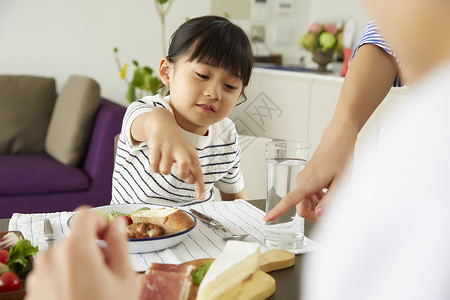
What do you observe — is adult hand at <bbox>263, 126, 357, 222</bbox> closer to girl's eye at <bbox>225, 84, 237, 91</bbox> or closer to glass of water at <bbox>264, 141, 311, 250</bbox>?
glass of water at <bbox>264, 141, 311, 250</bbox>

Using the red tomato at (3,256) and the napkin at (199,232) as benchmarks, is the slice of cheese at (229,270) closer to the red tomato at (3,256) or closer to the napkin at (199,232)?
the napkin at (199,232)

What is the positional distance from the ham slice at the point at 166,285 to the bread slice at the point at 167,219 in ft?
0.82

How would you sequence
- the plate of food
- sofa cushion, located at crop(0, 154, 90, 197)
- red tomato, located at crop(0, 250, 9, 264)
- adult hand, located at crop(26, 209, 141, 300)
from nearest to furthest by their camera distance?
adult hand, located at crop(26, 209, 141, 300) < red tomato, located at crop(0, 250, 9, 264) < the plate of food < sofa cushion, located at crop(0, 154, 90, 197)

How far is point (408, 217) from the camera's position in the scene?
382mm

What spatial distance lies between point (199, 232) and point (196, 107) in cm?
49

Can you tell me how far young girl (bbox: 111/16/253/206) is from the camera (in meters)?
1.48

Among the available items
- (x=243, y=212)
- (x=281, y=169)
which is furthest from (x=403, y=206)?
(x=243, y=212)

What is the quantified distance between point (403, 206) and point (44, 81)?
3.52 meters

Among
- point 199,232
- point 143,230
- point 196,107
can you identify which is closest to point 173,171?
point 196,107

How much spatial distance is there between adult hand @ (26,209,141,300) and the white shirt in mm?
186

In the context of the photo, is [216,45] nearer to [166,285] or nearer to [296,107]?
[166,285]

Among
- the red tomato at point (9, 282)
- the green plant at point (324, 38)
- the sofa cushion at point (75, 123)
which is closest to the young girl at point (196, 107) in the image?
the red tomato at point (9, 282)

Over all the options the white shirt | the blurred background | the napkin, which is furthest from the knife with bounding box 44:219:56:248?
the blurred background

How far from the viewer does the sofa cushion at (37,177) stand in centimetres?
286
